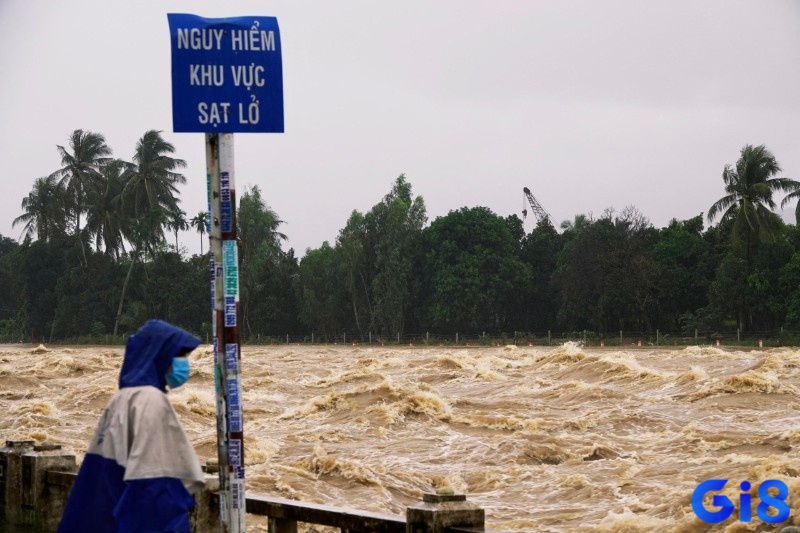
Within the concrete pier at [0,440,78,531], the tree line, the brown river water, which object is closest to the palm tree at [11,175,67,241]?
the tree line

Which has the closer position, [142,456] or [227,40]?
[142,456]

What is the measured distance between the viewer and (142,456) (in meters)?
4.78

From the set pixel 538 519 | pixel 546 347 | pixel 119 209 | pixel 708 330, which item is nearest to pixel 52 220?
pixel 119 209

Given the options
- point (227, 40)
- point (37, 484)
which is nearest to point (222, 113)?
point (227, 40)

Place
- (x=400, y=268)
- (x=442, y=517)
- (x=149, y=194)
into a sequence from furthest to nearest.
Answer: (x=149, y=194) → (x=400, y=268) → (x=442, y=517)

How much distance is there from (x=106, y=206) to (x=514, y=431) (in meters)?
58.8

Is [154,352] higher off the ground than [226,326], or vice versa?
[226,326]

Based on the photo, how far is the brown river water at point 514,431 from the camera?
52.7 ft

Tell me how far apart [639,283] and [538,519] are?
41.9m

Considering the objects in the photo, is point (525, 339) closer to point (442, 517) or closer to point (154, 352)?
point (442, 517)

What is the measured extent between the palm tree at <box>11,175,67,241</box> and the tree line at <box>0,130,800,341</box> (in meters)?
0.10

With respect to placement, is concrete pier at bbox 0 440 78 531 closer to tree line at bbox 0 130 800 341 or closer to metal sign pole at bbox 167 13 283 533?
metal sign pole at bbox 167 13 283 533

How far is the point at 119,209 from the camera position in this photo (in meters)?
76.5

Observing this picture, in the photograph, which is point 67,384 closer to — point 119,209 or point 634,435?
point 634,435
